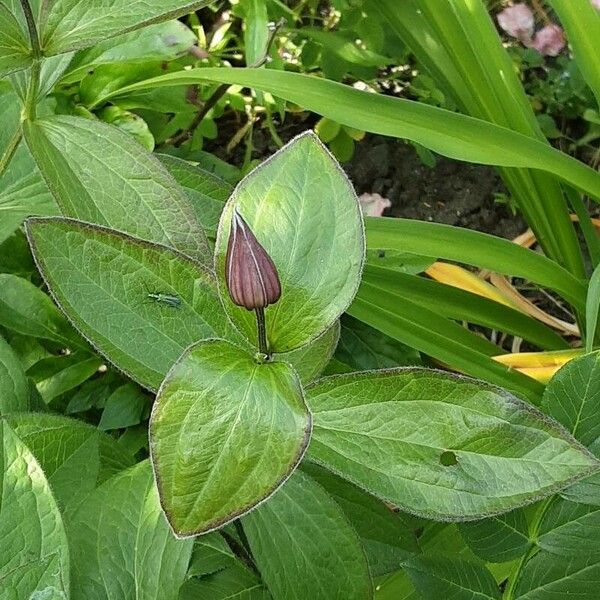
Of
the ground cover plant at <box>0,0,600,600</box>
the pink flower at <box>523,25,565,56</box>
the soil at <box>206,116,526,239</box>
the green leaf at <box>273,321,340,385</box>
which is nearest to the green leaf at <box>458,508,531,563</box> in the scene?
the ground cover plant at <box>0,0,600,600</box>

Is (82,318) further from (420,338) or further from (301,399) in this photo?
(420,338)

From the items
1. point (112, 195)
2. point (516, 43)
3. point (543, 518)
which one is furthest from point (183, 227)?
point (516, 43)

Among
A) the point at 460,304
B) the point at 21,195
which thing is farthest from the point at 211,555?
the point at 460,304

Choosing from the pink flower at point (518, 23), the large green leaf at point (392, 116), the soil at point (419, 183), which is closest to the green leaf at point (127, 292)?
the large green leaf at point (392, 116)

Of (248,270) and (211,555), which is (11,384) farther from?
(248,270)

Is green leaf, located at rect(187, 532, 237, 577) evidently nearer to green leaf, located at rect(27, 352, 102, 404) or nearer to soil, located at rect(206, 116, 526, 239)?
green leaf, located at rect(27, 352, 102, 404)

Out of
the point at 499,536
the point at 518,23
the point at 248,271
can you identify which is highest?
the point at 248,271
